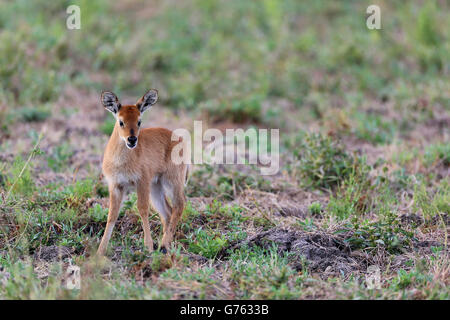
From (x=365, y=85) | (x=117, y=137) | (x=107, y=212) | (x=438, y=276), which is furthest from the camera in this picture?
(x=365, y=85)

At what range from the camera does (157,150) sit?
704cm

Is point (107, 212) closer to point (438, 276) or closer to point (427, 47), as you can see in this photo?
point (438, 276)

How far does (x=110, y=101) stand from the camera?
Answer: 6.59 meters

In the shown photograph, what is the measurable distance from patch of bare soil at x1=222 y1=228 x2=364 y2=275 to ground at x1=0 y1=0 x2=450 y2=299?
0.06 feet

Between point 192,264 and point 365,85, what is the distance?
28.6 ft

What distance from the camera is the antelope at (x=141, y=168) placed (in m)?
6.57

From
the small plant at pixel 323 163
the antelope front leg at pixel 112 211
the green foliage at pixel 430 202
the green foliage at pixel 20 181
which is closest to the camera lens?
the antelope front leg at pixel 112 211

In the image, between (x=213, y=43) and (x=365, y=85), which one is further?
(x=213, y=43)

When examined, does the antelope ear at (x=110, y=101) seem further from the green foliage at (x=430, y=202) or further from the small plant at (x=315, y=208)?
the green foliage at (x=430, y=202)

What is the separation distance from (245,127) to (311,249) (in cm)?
542

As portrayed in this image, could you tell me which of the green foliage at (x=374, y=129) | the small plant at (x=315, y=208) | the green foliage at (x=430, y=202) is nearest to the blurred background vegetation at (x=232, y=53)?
the green foliage at (x=374, y=129)

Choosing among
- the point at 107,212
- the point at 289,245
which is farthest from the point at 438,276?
the point at 107,212
